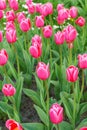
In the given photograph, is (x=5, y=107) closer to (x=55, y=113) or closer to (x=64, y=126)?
(x=64, y=126)

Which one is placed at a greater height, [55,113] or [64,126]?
[55,113]

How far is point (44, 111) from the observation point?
2.66m

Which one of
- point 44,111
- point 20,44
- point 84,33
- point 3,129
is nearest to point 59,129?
point 44,111

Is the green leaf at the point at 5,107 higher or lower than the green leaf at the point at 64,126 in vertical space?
higher

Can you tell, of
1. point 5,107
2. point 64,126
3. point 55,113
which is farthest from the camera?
point 5,107

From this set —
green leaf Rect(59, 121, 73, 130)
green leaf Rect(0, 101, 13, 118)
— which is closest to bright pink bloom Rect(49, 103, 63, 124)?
green leaf Rect(59, 121, 73, 130)

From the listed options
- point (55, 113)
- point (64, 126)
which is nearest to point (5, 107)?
point (64, 126)

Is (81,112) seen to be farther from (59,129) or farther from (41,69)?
(41,69)

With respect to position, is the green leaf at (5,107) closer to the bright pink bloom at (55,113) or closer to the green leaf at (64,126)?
the green leaf at (64,126)

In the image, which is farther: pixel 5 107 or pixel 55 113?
pixel 5 107

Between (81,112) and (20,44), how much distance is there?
0.99m

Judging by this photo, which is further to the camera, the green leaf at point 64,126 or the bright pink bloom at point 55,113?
the green leaf at point 64,126

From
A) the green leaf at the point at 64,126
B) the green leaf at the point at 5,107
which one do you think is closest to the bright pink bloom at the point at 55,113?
the green leaf at the point at 64,126

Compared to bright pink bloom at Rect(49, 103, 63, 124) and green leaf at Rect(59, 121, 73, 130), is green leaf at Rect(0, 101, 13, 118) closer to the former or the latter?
green leaf at Rect(59, 121, 73, 130)
